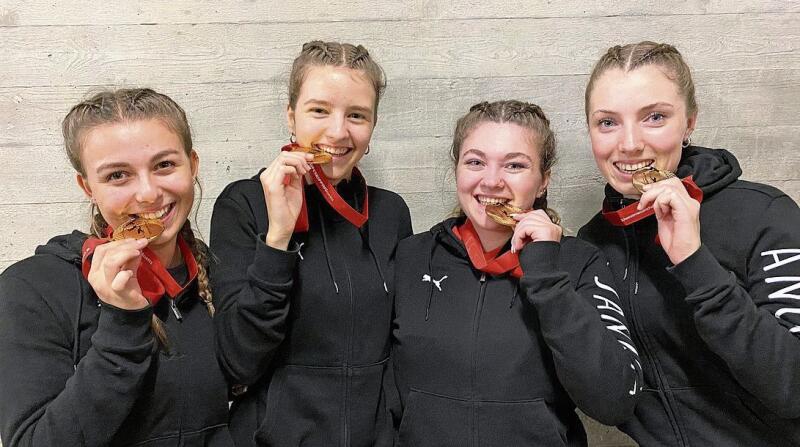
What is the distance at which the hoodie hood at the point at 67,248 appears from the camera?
129 cm

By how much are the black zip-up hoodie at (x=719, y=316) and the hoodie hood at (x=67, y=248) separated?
4.14 ft

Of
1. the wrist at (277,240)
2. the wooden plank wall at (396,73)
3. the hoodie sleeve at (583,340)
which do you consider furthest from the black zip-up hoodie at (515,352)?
the wooden plank wall at (396,73)

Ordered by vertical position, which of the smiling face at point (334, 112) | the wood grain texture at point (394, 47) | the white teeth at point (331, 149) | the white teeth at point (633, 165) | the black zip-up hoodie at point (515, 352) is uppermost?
the wood grain texture at point (394, 47)

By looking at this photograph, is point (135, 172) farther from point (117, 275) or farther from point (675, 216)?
point (675, 216)

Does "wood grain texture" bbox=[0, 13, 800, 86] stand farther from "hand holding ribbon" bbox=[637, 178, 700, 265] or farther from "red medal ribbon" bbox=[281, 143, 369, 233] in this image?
"hand holding ribbon" bbox=[637, 178, 700, 265]

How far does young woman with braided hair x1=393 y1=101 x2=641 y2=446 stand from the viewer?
1.32 metres

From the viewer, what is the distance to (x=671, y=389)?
1.45 meters

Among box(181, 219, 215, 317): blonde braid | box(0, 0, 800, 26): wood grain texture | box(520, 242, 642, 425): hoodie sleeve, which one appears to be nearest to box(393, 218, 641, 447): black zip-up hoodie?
box(520, 242, 642, 425): hoodie sleeve

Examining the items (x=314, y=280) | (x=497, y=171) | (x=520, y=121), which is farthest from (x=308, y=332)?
(x=520, y=121)

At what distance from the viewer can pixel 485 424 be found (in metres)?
1.38

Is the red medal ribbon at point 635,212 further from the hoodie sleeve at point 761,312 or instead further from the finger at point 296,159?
the finger at point 296,159

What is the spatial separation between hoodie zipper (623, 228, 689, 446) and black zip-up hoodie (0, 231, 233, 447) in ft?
3.32

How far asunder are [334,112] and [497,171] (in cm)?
42

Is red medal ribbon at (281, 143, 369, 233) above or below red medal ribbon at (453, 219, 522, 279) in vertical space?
above
